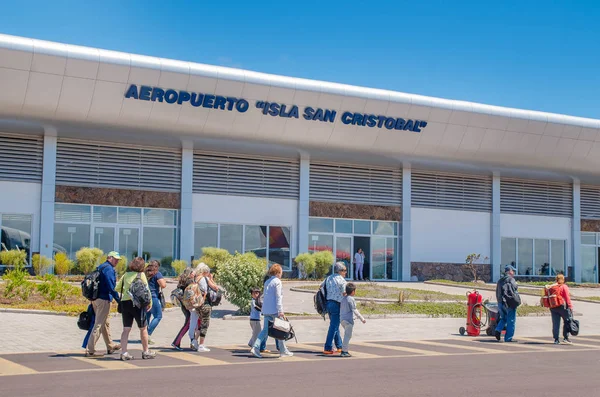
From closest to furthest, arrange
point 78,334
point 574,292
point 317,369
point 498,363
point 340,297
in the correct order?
point 317,369 → point 498,363 → point 340,297 → point 78,334 → point 574,292

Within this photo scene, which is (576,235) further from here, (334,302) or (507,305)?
(334,302)

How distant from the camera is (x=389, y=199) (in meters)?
38.2

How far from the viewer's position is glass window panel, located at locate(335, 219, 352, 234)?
37.3m

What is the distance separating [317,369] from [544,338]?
7.63m

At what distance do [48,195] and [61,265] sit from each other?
Answer: 3.11 metres

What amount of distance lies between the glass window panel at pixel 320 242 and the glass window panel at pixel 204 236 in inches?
184

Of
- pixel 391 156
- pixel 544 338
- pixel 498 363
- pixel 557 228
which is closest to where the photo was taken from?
pixel 498 363

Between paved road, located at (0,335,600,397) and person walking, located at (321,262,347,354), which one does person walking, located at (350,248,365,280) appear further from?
person walking, located at (321,262,347,354)

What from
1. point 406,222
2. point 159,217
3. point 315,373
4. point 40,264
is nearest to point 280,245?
point 159,217

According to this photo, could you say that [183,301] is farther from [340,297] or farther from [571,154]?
[571,154]

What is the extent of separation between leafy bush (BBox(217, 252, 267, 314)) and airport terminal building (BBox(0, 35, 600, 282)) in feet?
42.1

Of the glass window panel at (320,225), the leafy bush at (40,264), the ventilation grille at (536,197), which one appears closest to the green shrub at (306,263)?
the glass window panel at (320,225)

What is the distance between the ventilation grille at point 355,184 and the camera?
120 ft

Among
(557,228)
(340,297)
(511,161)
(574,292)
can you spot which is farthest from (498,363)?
(557,228)
